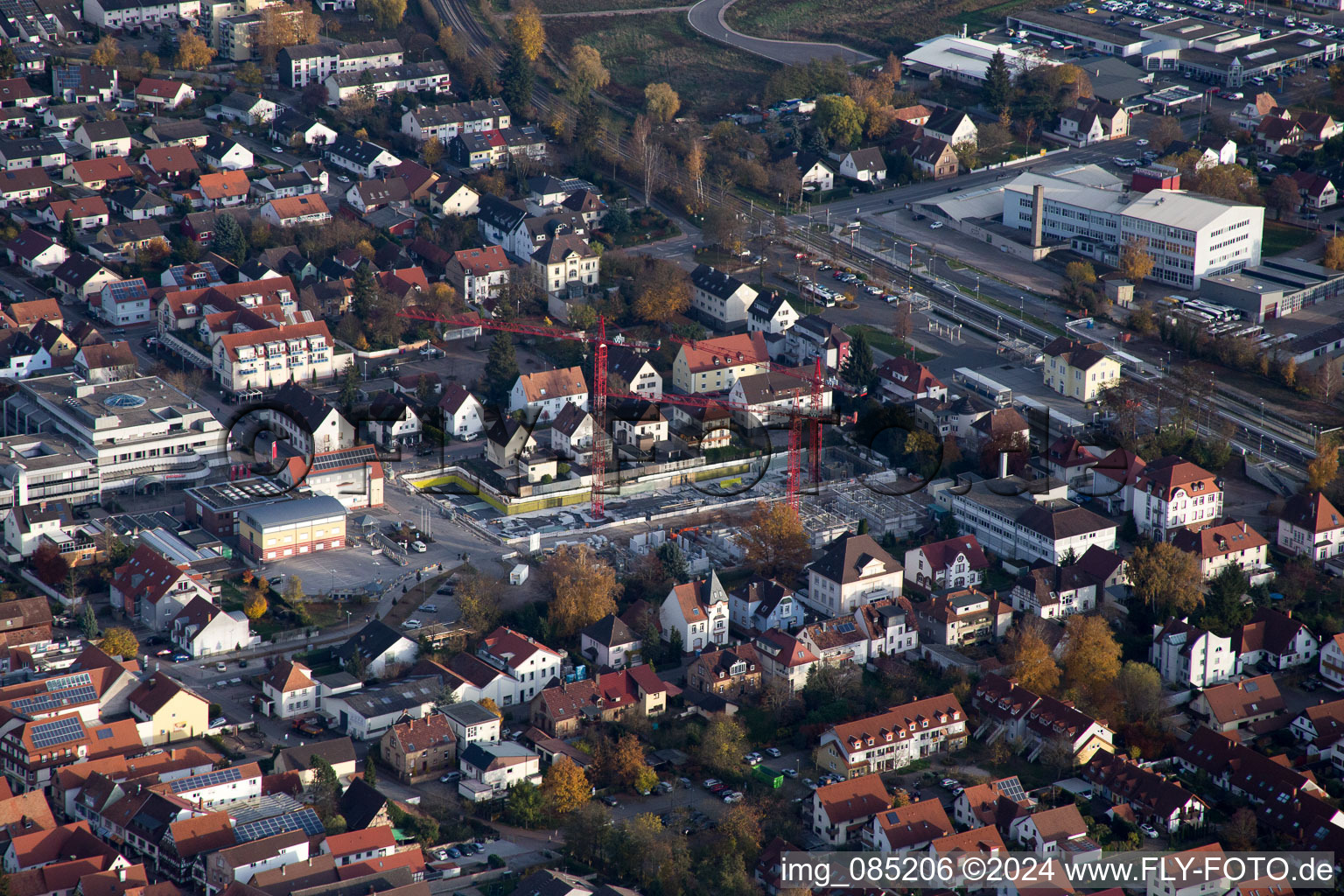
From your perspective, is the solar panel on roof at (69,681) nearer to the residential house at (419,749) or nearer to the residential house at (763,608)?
the residential house at (419,749)

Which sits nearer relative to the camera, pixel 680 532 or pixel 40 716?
pixel 40 716

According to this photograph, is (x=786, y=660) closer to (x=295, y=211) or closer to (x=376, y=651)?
(x=376, y=651)

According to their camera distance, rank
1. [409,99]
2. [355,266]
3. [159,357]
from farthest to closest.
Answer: [409,99] → [355,266] → [159,357]

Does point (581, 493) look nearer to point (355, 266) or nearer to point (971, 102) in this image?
point (355, 266)

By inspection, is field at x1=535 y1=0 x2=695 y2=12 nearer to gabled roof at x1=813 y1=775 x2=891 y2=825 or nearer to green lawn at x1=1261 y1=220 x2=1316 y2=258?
green lawn at x1=1261 y1=220 x2=1316 y2=258

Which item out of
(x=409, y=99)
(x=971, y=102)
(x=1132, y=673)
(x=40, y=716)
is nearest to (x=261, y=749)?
(x=40, y=716)

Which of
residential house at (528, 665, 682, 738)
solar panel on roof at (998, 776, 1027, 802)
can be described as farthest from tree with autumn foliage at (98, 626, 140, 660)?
solar panel on roof at (998, 776, 1027, 802)

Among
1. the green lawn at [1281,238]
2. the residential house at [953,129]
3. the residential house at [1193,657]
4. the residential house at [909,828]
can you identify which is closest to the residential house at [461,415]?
the residential house at [1193,657]
